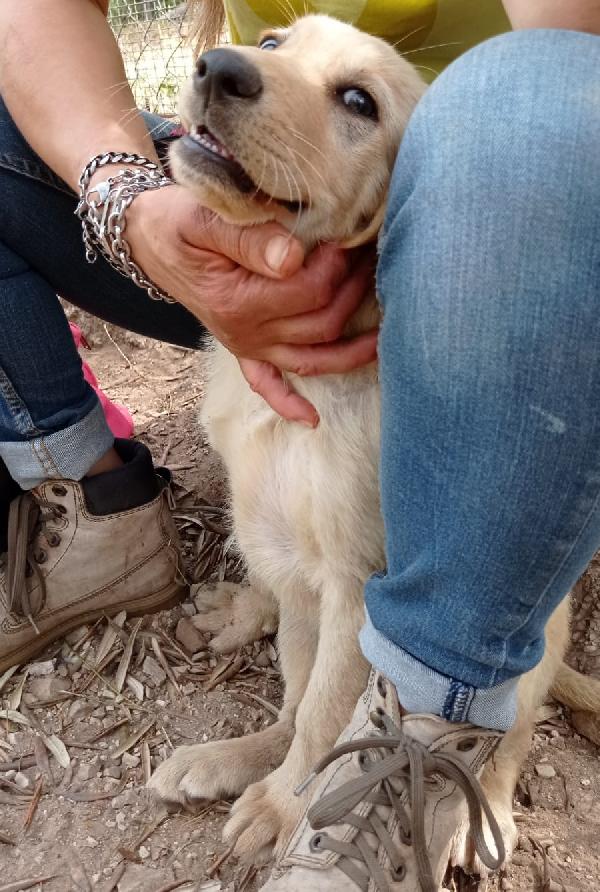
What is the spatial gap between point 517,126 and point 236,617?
4.75 feet

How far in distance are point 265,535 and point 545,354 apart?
0.90m

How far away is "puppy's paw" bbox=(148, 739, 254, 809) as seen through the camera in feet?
5.50

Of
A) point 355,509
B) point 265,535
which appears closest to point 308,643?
point 265,535

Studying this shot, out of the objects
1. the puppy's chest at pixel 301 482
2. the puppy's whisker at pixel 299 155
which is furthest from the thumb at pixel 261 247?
the puppy's chest at pixel 301 482

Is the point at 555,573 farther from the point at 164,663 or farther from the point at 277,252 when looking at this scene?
the point at 164,663

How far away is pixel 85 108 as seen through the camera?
170 centimetres

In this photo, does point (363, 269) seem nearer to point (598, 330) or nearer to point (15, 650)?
point (598, 330)

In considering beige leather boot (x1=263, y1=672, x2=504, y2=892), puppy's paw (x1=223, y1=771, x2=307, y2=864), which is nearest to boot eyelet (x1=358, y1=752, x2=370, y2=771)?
beige leather boot (x1=263, y1=672, x2=504, y2=892)

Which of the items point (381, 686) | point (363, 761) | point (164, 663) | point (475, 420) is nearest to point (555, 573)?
point (475, 420)

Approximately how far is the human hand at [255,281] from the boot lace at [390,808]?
657 mm

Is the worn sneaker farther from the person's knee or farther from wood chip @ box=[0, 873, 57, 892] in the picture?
the person's knee

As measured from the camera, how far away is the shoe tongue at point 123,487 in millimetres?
2006

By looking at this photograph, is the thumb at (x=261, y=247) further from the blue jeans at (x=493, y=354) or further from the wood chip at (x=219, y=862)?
the wood chip at (x=219, y=862)

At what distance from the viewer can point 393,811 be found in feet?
4.34
